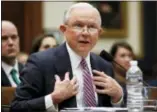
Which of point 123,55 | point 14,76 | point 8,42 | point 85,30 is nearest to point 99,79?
point 85,30

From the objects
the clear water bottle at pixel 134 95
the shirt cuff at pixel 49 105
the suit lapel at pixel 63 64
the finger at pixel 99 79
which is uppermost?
the suit lapel at pixel 63 64

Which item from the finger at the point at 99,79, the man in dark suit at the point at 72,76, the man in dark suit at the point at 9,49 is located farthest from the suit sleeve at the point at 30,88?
the man in dark suit at the point at 9,49

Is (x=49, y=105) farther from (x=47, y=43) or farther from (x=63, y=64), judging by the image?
(x=47, y=43)

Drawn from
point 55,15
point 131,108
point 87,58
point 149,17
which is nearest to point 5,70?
point 87,58

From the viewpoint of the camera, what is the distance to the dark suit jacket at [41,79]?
277cm

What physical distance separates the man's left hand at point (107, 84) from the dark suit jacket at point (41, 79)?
0.27ft

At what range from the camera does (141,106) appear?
100 inches

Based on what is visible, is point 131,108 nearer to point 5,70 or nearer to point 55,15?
point 5,70

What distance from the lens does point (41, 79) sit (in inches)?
111

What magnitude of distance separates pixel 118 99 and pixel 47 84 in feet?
1.25

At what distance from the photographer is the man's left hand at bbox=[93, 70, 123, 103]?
9.23 ft

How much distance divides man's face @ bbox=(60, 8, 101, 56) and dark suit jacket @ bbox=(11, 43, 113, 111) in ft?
0.36

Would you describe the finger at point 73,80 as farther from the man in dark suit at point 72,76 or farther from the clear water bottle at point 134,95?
the clear water bottle at point 134,95

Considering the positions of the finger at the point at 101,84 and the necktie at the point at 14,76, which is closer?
the finger at the point at 101,84
